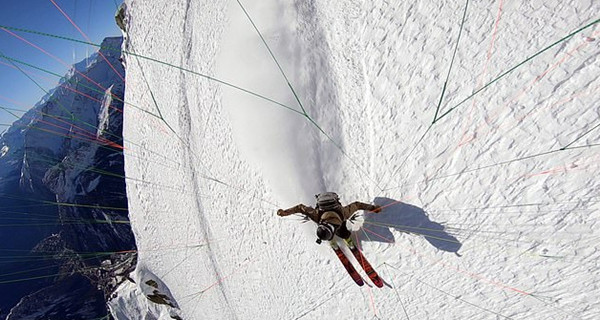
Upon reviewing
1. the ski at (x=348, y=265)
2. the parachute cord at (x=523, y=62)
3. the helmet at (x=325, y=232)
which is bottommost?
the helmet at (x=325, y=232)

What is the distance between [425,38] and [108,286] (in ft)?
72.5

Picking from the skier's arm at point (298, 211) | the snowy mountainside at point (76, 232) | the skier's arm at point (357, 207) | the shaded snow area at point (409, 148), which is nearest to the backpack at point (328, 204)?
the skier's arm at point (357, 207)

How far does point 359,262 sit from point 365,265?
0.34 feet

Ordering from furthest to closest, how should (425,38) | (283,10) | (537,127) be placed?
(283,10)
(425,38)
(537,127)

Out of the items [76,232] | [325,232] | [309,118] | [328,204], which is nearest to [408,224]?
[328,204]

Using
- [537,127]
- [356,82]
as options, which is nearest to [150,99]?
[356,82]

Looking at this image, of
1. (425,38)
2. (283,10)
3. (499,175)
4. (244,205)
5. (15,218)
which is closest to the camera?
(499,175)

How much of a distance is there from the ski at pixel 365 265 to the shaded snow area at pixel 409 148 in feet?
0.39

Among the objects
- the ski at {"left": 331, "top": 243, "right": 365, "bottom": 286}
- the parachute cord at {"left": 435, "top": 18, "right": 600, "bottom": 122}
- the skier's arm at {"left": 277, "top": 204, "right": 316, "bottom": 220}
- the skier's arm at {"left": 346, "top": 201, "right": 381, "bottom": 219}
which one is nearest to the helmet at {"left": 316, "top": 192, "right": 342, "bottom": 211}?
the skier's arm at {"left": 346, "top": 201, "right": 381, "bottom": 219}

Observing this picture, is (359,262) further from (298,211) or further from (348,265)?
(298,211)

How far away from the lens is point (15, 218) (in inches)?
2228

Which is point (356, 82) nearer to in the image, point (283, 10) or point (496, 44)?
point (496, 44)

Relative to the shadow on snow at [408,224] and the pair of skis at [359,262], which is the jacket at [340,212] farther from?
the pair of skis at [359,262]

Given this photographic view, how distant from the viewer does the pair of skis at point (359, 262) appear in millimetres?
4242
